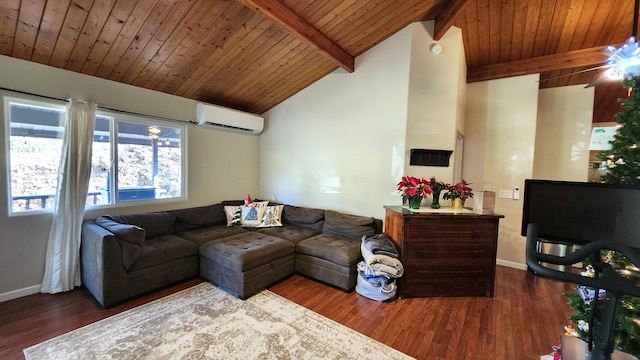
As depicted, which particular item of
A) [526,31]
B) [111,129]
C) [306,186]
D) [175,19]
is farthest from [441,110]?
[111,129]

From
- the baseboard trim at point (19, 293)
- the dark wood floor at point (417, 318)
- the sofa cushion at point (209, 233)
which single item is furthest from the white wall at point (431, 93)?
the baseboard trim at point (19, 293)

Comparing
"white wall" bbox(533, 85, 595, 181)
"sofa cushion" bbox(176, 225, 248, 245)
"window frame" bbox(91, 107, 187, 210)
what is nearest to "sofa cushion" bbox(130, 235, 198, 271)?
"sofa cushion" bbox(176, 225, 248, 245)

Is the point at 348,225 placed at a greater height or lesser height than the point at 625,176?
lesser

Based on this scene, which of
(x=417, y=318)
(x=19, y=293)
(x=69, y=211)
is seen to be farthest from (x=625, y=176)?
(x=19, y=293)

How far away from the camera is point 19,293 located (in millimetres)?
2611

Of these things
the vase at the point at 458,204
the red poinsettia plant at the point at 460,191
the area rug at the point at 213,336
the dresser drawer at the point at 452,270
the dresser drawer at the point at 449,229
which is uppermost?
the red poinsettia plant at the point at 460,191

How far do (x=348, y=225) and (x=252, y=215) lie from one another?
1.51 metres

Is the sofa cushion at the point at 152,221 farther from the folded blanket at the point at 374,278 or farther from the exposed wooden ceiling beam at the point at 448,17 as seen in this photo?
the exposed wooden ceiling beam at the point at 448,17

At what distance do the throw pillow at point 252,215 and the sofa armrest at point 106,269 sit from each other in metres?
1.67

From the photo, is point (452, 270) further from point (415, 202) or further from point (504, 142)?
point (504, 142)

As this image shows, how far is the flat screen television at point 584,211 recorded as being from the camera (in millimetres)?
1364

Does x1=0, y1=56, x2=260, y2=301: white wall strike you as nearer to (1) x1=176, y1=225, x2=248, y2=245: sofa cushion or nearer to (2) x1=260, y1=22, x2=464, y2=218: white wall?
(1) x1=176, y1=225, x2=248, y2=245: sofa cushion

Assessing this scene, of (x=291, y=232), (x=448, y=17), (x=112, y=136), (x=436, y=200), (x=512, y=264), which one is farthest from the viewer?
(x=512, y=264)

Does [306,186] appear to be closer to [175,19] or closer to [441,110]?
[441,110]
